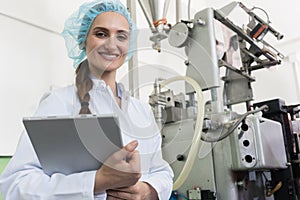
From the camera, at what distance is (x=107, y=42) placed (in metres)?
0.82

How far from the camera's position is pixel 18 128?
46.2 inches

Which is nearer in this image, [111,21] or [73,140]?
[73,140]

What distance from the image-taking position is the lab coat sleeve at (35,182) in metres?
0.58

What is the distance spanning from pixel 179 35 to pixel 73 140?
0.74 m

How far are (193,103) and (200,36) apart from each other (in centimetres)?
26

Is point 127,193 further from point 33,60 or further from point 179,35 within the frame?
point 33,60

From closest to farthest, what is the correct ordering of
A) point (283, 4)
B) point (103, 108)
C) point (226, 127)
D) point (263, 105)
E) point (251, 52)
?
point (103, 108) → point (226, 127) → point (263, 105) → point (251, 52) → point (283, 4)

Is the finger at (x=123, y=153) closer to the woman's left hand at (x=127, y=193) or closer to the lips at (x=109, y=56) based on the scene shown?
the woman's left hand at (x=127, y=193)

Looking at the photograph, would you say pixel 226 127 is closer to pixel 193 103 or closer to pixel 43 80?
pixel 193 103

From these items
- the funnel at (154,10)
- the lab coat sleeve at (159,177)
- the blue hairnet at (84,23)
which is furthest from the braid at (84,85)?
the funnel at (154,10)

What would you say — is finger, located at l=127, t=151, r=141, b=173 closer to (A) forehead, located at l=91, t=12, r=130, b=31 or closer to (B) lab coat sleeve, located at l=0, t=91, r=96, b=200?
(B) lab coat sleeve, located at l=0, t=91, r=96, b=200

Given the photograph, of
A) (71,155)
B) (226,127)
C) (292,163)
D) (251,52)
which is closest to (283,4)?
(251,52)

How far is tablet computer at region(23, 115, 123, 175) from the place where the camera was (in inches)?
21.1

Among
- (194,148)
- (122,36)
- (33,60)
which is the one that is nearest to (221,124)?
(194,148)
